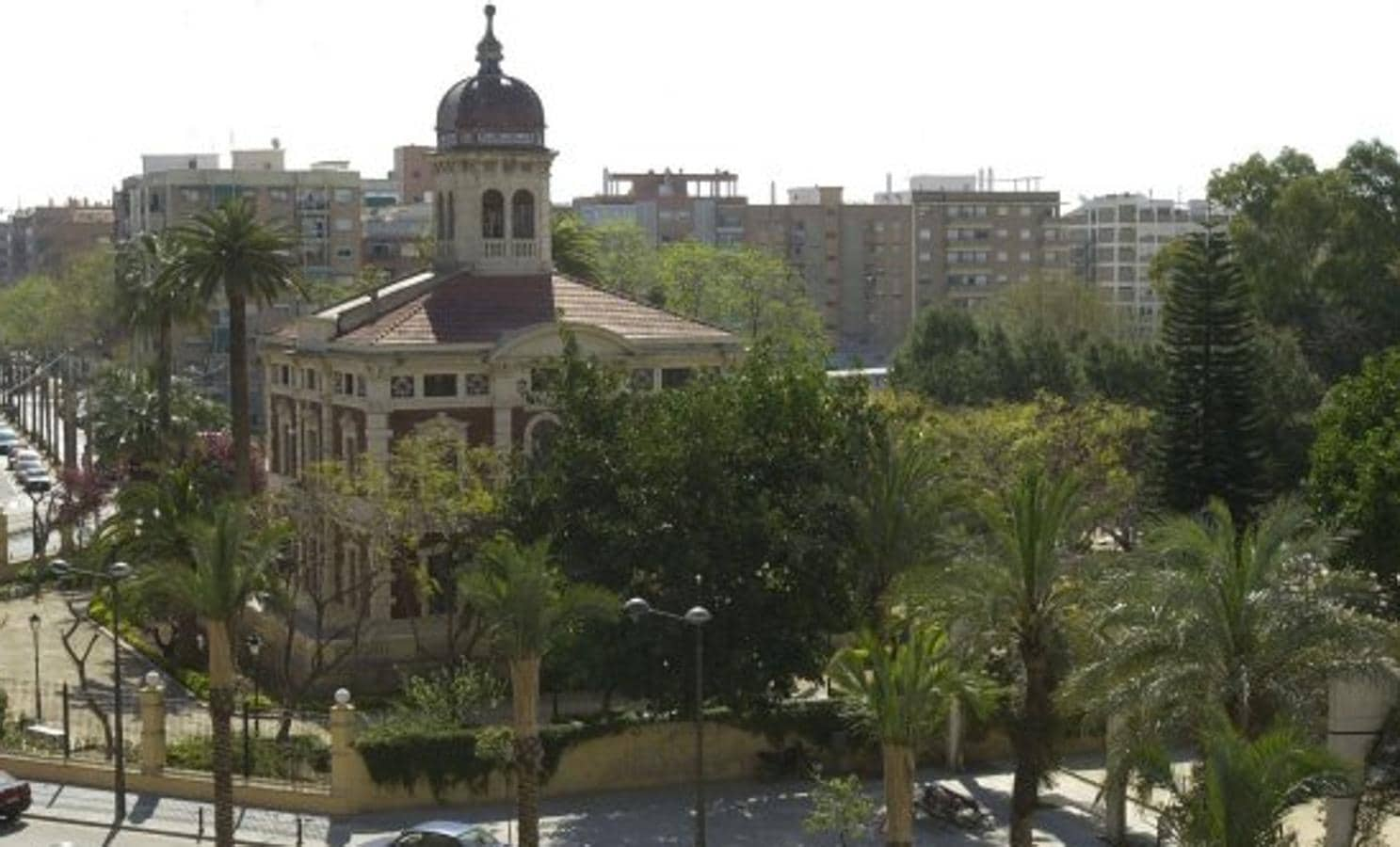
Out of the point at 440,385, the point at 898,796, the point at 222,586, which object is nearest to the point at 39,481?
the point at 440,385

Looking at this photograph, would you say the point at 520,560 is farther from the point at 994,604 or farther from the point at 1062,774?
the point at 1062,774

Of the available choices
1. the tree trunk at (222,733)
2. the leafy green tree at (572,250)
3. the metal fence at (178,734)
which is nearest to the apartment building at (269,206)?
the leafy green tree at (572,250)

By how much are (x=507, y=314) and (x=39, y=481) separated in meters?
31.7

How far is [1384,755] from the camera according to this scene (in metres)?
33.4

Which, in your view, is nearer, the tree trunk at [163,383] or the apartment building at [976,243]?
the tree trunk at [163,383]

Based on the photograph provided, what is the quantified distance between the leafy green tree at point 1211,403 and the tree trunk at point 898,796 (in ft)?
76.2

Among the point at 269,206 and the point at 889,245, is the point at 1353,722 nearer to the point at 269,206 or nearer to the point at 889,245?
the point at 269,206

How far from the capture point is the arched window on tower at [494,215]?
55375mm

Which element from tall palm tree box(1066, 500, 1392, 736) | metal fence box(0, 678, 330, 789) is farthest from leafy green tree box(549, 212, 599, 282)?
tall palm tree box(1066, 500, 1392, 736)

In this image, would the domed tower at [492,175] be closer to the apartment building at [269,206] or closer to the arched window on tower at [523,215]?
the arched window on tower at [523,215]

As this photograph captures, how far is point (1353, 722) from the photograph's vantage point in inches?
1305

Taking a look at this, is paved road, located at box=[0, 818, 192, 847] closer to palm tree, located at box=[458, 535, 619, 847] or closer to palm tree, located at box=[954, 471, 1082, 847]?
palm tree, located at box=[458, 535, 619, 847]

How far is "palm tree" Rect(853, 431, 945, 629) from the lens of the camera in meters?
38.6

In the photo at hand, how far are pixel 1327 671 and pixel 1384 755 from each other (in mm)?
6910
